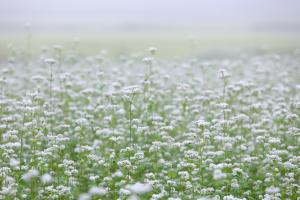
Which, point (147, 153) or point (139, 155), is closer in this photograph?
point (139, 155)

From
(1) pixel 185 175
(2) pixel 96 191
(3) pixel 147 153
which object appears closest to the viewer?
(2) pixel 96 191

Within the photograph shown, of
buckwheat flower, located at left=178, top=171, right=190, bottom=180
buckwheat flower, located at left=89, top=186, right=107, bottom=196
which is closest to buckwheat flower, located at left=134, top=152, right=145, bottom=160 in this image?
buckwheat flower, located at left=178, top=171, right=190, bottom=180

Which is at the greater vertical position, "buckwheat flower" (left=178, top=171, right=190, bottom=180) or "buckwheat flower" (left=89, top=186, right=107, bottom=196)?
"buckwheat flower" (left=89, top=186, right=107, bottom=196)

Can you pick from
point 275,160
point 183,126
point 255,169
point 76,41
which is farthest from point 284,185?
point 76,41

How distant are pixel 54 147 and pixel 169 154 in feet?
8.32

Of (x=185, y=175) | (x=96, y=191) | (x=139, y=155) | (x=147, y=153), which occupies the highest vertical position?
(x=96, y=191)

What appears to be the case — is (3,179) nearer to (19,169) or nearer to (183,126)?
(19,169)

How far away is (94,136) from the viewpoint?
12266mm

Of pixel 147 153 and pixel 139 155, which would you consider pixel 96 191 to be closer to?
pixel 139 155

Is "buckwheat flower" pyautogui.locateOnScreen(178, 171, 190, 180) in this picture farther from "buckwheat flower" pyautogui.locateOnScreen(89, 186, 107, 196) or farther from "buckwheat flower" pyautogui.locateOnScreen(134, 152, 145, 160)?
"buckwheat flower" pyautogui.locateOnScreen(89, 186, 107, 196)

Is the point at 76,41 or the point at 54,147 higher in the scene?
the point at 76,41

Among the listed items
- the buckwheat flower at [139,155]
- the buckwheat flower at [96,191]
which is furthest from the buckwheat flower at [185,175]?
the buckwheat flower at [96,191]

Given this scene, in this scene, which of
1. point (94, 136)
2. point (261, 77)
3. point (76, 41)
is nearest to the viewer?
point (94, 136)

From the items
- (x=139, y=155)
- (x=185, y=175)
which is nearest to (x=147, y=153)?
(x=139, y=155)
